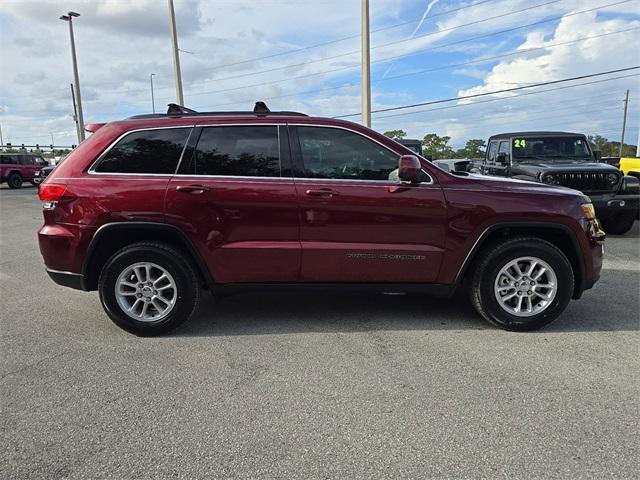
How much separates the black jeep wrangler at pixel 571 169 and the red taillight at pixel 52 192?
7.43m

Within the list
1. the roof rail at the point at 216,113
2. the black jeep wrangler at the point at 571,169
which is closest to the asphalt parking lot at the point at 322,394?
the roof rail at the point at 216,113

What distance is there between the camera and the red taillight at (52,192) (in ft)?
13.2

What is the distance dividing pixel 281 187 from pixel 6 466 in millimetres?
2568

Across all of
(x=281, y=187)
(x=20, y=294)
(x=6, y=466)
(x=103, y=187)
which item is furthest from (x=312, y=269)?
(x=20, y=294)

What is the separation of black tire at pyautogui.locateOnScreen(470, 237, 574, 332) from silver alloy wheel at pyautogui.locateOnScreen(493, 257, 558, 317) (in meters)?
0.03

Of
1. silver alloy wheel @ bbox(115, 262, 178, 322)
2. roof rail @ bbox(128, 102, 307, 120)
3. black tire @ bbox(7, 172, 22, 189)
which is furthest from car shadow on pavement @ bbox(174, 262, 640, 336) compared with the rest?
black tire @ bbox(7, 172, 22, 189)

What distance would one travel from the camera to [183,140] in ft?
13.6

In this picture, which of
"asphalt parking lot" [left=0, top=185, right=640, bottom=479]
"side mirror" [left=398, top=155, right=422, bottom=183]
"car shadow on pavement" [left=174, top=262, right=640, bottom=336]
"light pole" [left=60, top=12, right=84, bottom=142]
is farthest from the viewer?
"light pole" [left=60, top=12, right=84, bottom=142]

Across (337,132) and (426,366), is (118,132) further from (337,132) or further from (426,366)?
(426,366)

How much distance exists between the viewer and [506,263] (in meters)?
4.14

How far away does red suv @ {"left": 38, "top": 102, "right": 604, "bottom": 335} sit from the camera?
4.02 m

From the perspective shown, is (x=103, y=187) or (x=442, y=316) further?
(x=442, y=316)

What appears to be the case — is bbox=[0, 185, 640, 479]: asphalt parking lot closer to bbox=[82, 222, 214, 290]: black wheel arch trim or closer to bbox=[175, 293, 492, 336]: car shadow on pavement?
bbox=[175, 293, 492, 336]: car shadow on pavement

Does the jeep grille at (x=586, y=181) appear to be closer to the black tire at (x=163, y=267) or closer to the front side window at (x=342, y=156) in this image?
the front side window at (x=342, y=156)
